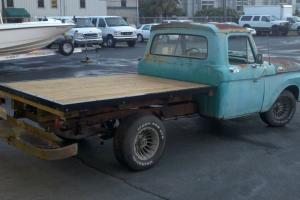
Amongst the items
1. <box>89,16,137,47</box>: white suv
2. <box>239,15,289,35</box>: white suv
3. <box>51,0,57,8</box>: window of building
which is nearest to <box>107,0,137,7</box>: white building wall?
<box>51,0,57,8</box>: window of building

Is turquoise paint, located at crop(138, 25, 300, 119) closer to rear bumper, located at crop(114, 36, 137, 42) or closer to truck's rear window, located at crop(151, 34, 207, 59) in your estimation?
truck's rear window, located at crop(151, 34, 207, 59)

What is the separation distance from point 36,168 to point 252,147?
10.5 feet

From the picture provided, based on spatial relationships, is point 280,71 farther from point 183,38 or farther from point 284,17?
point 284,17

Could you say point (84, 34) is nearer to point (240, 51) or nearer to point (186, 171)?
point (240, 51)

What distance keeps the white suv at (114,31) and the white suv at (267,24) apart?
774 inches

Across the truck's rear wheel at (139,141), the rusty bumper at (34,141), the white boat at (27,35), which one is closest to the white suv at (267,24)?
the white boat at (27,35)

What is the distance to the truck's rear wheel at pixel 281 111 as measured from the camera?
836cm

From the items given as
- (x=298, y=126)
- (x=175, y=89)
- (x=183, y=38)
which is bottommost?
(x=298, y=126)

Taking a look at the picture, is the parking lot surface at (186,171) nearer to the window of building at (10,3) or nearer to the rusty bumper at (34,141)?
the rusty bumper at (34,141)

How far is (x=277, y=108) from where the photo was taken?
8.45 m

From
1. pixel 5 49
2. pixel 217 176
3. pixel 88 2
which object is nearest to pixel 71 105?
pixel 217 176

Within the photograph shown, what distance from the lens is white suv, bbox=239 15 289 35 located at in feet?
155

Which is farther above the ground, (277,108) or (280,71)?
(280,71)

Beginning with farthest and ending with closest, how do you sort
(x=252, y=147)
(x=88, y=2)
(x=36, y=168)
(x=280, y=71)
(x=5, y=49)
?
(x=88, y=2), (x=5, y=49), (x=280, y=71), (x=252, y=147), (x=36, y=168)
